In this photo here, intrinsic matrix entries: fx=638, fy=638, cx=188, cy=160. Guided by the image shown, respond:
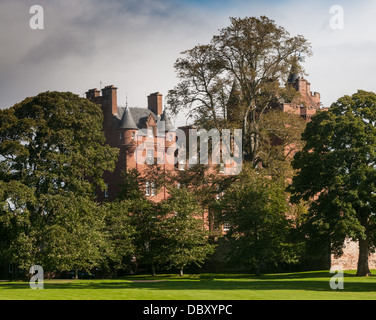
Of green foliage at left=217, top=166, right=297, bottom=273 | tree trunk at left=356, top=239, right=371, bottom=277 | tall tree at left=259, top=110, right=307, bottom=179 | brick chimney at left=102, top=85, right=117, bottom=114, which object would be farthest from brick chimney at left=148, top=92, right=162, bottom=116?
tree trunk at left=356, top=239, right=371, bottom=277

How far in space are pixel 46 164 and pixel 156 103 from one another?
33.5 metres

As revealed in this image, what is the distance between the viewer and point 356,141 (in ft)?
134

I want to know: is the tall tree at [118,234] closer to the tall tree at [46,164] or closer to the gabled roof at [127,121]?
the tall tree at [46,164]

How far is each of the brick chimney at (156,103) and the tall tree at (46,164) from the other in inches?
1163

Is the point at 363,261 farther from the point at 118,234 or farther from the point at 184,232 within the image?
the point at 118,234

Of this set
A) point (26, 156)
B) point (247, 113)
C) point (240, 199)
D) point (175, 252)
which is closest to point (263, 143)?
point (247, 113)

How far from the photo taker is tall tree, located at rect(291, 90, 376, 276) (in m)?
39.2

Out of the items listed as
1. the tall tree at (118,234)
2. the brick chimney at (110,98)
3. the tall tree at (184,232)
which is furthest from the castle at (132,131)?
the tall tree at (118,234)

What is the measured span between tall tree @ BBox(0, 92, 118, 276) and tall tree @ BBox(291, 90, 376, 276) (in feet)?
50.2

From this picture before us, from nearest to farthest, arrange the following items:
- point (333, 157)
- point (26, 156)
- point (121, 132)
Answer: point (333, 157) → point (26, 156) → point (121, 132)

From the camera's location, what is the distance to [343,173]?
41.0m

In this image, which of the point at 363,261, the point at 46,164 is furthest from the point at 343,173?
the point at 46,164

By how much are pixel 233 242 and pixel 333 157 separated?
1147 centimetres
